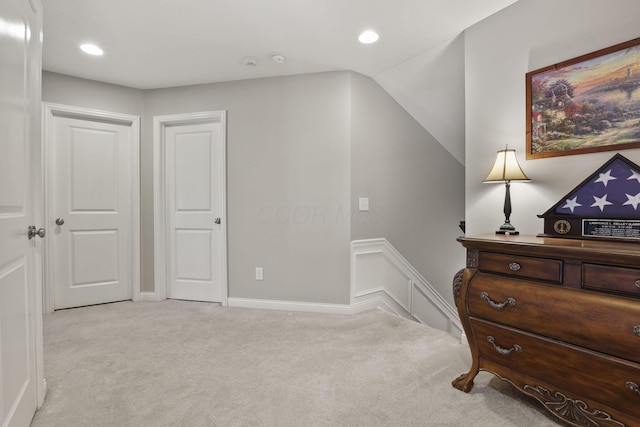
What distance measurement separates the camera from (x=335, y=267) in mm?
3170

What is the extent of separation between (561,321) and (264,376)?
1.58 metres

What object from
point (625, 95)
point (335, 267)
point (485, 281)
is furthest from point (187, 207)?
point (625, 95)

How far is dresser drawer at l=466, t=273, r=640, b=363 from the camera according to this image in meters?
1.23

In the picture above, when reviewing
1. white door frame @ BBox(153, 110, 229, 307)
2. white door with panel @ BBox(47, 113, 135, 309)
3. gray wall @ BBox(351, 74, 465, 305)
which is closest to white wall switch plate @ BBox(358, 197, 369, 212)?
gray wall @ BBox(351, 74, 465, 305)

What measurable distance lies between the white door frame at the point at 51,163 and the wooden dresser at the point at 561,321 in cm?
338

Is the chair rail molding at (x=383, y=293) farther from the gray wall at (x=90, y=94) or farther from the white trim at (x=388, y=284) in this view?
the gray wall at (x=90, y=94)

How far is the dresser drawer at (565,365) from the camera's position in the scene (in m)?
1.23

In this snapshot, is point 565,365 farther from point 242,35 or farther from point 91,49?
point 91,49

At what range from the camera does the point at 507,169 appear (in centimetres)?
194

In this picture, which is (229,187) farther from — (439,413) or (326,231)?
(439,413)

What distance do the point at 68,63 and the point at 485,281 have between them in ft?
12.7

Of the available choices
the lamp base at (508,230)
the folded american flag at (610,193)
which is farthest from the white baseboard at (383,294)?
the folded american flag at (610,193)

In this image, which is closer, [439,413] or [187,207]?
[439,413]

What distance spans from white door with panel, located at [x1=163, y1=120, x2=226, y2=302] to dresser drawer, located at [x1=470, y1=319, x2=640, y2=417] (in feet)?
8.77
